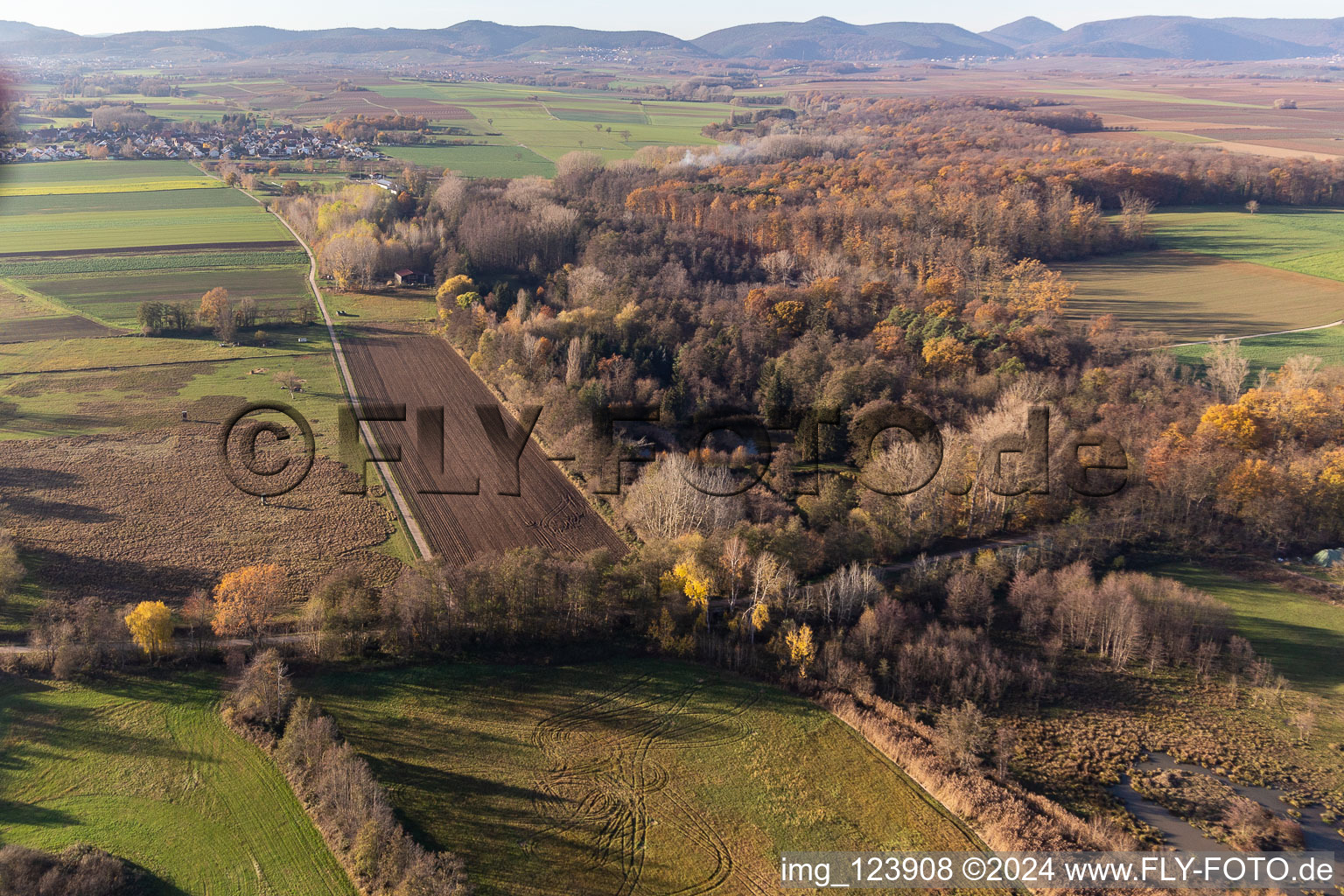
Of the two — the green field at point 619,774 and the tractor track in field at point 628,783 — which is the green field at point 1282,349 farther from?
the tractor track in field at point 628,783

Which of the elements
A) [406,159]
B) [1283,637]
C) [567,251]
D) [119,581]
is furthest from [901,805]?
[406,159]

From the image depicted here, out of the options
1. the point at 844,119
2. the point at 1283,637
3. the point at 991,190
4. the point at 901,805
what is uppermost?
the point at 844,119

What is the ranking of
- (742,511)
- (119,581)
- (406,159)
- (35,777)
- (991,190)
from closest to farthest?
1. (35,777)
2. (119,581)
3. (742,511)
4. (991,190)
5. (406,159)

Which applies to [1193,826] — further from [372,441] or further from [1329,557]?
[372,441]

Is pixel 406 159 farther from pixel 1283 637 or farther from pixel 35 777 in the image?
pixel 1283 637

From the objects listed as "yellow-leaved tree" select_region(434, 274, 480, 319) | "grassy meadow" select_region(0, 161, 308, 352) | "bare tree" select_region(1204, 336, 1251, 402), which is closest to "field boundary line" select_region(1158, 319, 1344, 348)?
"bare tree" select_region(1204, 336, 1251, 402)

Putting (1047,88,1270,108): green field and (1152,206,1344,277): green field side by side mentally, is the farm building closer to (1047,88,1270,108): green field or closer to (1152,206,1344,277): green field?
(1152,206,1344,277): green field

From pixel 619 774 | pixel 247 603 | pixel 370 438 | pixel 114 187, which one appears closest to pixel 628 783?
pixel 619 774
